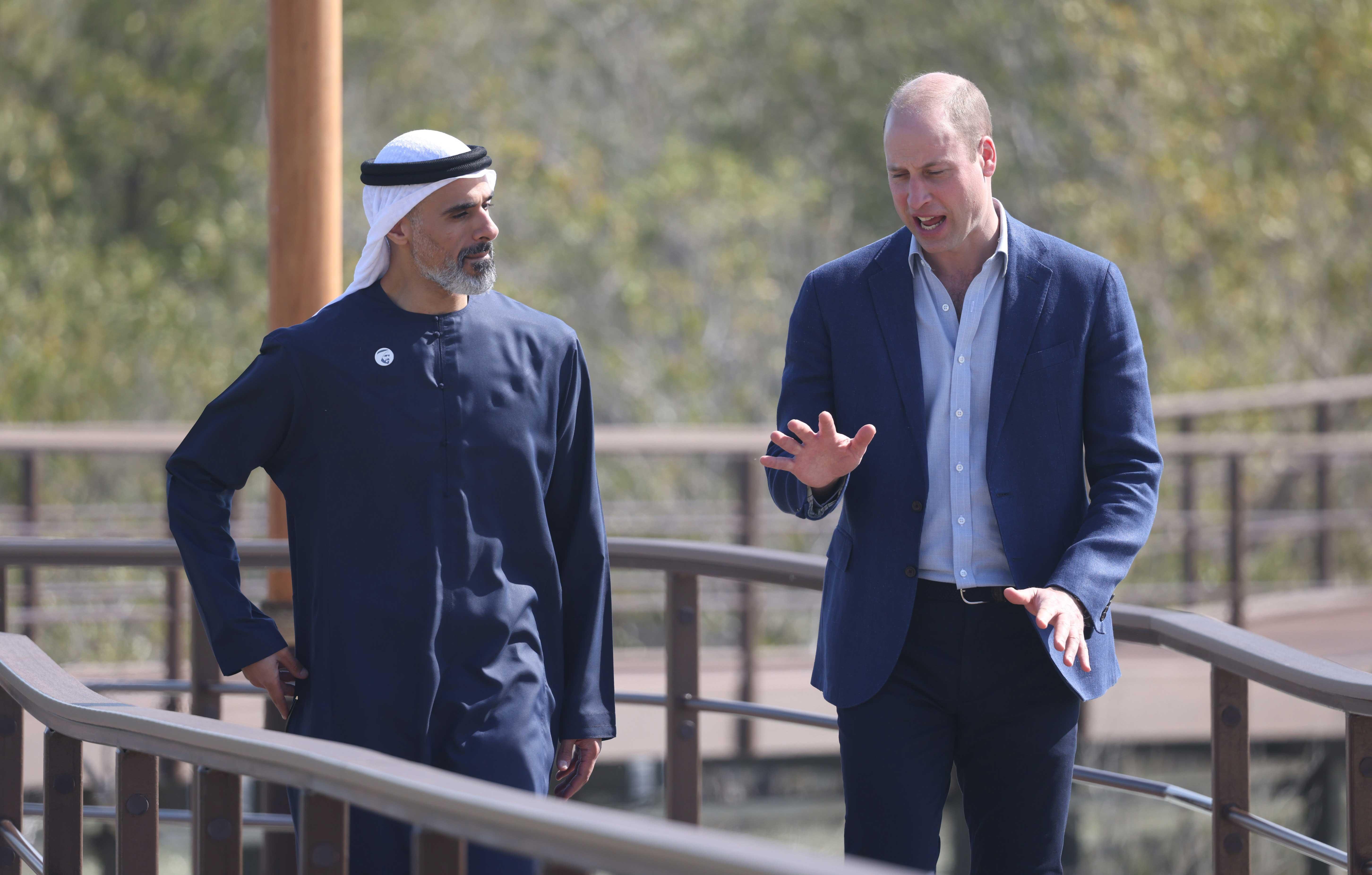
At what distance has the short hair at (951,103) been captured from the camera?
8.23ft

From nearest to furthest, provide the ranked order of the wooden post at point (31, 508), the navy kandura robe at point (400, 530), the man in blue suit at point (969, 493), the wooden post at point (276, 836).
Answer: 1. the man in blue suit at point (969, 493)
2. the navy kandura robe at point (400, 530)
3. the wooden post at point (276, 836)
4. the wooden post at point (31, 508)

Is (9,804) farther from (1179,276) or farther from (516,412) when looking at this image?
(1179,276)

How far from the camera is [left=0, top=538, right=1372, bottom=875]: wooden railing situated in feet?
5.40

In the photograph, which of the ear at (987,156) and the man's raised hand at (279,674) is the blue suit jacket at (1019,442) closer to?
the ear at (987,156)

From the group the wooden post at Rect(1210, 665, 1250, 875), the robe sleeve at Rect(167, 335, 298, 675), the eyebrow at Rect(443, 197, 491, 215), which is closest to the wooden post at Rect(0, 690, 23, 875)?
the robe sleeve at Rect(167, 335, 298, 675)

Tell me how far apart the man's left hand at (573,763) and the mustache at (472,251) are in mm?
823

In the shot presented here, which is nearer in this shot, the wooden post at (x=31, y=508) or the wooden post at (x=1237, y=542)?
the wooden post at (x=31, y=508)

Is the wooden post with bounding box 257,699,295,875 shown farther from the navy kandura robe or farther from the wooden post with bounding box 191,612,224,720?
the navy kandura robe

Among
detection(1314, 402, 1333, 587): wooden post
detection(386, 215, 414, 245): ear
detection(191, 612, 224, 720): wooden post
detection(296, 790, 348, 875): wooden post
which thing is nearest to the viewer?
detection(296, 790, 348, 875): wooden post

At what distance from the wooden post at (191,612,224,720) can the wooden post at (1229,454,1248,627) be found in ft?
16.7

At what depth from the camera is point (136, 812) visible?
2248mm

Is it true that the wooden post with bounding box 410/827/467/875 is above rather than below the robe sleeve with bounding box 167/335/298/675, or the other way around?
below

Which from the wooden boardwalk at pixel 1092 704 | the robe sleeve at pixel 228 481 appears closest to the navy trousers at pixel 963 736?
the robe sleeve at pixel 228 481

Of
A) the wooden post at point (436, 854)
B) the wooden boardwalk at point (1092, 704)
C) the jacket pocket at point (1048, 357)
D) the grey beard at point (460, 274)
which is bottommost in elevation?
the wooden boardwalk at point (1092, 704)
